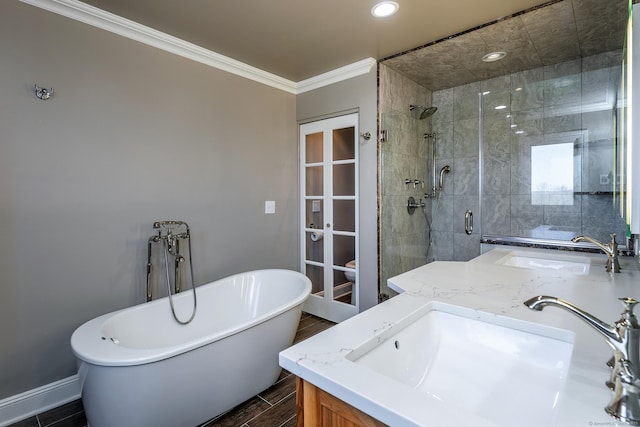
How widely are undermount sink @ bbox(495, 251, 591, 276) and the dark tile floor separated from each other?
5.23 ft

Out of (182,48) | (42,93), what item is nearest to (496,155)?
(182,48)

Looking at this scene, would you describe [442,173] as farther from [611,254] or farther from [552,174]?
[611,254]

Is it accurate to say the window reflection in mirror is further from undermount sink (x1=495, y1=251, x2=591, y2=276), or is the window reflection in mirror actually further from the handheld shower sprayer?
undermount sink (x1=495, y1=251, x2=591, y2=276)

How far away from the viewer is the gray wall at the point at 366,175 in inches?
113

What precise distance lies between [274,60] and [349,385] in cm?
282

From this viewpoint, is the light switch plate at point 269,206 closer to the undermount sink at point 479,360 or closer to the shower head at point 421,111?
the shower head at point 421,111

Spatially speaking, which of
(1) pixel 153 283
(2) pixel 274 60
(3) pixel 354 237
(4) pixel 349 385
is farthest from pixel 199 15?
(4) pixel 349 385

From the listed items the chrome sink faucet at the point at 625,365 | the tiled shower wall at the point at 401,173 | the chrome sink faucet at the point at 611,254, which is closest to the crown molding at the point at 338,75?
the tiled shower wall at the point at 401,173

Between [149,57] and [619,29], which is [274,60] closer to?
[149,57]

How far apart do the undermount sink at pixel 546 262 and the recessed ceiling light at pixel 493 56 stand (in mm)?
1710

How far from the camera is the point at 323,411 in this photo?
753 mm

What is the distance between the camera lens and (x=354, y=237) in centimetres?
307

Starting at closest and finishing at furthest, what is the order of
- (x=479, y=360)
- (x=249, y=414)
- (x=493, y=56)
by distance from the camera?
(x=479, y=360) → (x=249, y=414) → (x=493, y=56)

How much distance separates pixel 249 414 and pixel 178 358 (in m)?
0.66
